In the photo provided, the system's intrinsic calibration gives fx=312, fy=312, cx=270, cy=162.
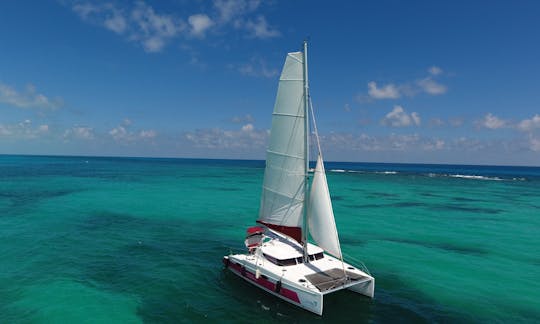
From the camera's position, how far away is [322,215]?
21.9 m

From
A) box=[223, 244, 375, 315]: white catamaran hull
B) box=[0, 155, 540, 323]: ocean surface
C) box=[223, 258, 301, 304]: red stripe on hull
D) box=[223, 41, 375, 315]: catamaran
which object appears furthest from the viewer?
box=[223, 41, 375, 315]: catamaran

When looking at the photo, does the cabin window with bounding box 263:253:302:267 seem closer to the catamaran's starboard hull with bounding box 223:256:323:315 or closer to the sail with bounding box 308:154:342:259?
the catamaran's starboard hull with bounding box 223:256:323:315

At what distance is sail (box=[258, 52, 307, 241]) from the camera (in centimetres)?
2180

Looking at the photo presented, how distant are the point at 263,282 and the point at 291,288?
2.71 metres

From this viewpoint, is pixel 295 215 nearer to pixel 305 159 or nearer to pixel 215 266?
pixel 305 159

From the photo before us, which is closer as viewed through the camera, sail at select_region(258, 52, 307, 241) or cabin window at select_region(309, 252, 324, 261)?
sail at select_region(258, 52, 307, 241)

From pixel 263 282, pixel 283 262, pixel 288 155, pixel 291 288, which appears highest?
pixel 288 155

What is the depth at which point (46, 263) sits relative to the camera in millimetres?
26531

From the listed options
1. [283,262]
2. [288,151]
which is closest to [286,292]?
[283,262]

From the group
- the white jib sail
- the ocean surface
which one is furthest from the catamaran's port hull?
the white jib sail

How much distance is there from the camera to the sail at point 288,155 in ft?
71.5

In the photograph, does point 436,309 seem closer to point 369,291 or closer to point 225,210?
point 369,291

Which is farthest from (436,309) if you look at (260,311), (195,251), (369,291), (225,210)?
(225,210)

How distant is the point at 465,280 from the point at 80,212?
49171mm
